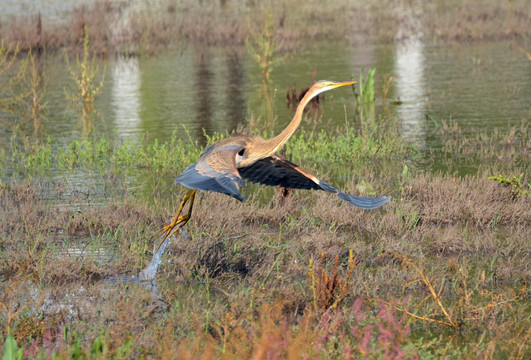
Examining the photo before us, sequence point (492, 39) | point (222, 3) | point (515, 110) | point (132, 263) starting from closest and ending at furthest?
point (132, 263), point (515, 110), point (492, 39), point (222, 3)

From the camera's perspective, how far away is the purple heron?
5500mm

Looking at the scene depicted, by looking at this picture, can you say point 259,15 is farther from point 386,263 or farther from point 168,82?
point 386,263

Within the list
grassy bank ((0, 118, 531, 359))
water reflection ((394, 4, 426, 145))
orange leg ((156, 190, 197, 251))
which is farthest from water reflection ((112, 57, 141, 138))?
orange leg ((156, 190, 197, 251))

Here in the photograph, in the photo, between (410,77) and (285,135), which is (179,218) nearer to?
(285,135)

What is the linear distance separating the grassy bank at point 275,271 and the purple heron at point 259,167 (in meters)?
0.51

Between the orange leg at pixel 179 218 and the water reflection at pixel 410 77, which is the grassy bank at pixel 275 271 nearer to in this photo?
the orange leg at pixel 179 218

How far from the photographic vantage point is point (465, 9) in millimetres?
30859

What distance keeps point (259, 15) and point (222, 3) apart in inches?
339

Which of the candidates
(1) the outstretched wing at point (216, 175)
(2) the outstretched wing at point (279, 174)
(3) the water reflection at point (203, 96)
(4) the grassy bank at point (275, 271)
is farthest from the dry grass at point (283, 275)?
(3) the water reflection at point (203, 96)

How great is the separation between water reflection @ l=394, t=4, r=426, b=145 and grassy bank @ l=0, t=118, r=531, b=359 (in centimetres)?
294

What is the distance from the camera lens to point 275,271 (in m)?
6.42

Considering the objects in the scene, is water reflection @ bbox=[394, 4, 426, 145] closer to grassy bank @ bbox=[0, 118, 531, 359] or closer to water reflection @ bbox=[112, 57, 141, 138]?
grassy bank @ bbox=[0, 118, 531, 359]

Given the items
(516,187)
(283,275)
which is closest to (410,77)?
(516,187)

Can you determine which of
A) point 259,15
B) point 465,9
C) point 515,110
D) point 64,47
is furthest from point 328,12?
point 515,110
